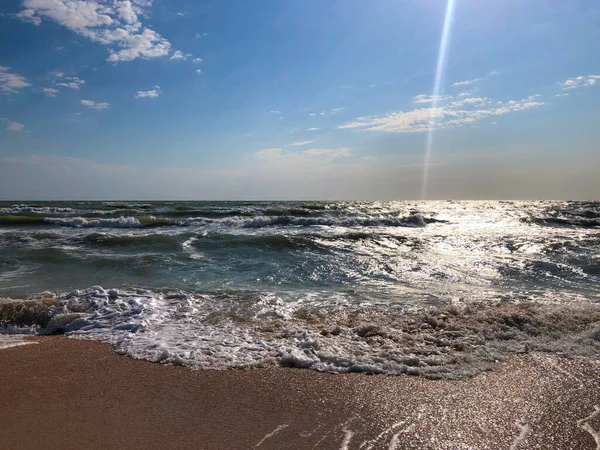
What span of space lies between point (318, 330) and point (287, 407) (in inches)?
75.0

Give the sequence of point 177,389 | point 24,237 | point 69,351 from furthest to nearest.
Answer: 1. point 24,237
2. point 69,351
3. point 177,389

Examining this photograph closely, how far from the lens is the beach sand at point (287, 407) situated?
2.73 metres

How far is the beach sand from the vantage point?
273 cm

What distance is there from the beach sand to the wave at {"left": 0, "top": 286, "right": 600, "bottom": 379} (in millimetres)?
263

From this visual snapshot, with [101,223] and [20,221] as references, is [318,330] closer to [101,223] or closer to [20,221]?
[101,223]

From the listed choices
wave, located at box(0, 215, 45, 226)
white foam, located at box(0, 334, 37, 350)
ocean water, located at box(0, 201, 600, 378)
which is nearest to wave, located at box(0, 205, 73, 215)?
wave, located at box(0, 215, 45, 226)

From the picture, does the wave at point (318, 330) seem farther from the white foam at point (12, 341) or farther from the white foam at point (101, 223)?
the white foam at point (101, 223)

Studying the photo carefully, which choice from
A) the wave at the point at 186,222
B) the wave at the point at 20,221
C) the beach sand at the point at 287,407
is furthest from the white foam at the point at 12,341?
the wave at the point at 20,221

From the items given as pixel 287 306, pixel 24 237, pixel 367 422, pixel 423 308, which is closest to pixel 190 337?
pixel 287 306

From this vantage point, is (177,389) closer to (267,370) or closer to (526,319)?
(267,370)

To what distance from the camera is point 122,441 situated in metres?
2.71

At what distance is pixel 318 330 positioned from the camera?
5.09 meters

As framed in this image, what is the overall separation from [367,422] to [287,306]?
3513 millimetres

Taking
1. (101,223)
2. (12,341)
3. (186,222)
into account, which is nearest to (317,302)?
(12,341)
